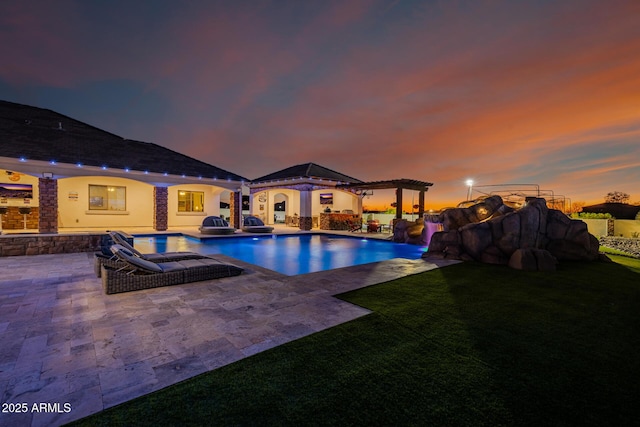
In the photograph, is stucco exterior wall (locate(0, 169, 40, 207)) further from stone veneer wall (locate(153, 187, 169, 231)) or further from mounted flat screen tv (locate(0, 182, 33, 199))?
stone veneer wall (locate(153, 187, 169, 231))

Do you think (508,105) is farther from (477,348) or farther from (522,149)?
(477,348)

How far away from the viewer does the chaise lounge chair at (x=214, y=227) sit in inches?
660

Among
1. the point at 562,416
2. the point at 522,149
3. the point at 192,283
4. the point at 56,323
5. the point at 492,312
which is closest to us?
the point at 562,416

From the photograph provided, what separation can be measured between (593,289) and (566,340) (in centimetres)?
383

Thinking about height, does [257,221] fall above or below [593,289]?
above

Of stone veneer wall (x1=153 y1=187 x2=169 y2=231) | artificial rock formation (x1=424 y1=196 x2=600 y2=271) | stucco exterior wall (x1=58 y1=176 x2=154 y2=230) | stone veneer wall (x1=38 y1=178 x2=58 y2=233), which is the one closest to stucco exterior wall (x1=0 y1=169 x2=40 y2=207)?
stucco exterior wall (x1=58 y1=176 x2=154 y2=230)

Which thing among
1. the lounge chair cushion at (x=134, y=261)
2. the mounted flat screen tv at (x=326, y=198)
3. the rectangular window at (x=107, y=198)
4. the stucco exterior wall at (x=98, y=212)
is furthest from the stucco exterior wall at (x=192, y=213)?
the lounge chair cushion at (x=134, y=261)

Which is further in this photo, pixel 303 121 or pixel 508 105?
pixel 303 121

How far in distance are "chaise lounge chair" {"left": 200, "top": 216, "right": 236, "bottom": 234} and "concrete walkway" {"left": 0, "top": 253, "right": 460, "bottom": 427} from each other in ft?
33.2

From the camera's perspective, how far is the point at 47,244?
9211 mm

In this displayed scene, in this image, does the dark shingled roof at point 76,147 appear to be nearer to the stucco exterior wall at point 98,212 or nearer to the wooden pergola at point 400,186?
the stucco exterior wall at point 98,212

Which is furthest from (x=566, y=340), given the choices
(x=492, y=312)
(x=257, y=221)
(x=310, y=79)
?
(x=257, y=221)

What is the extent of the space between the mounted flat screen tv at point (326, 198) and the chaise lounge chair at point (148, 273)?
19.7m

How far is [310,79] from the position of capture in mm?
15883
